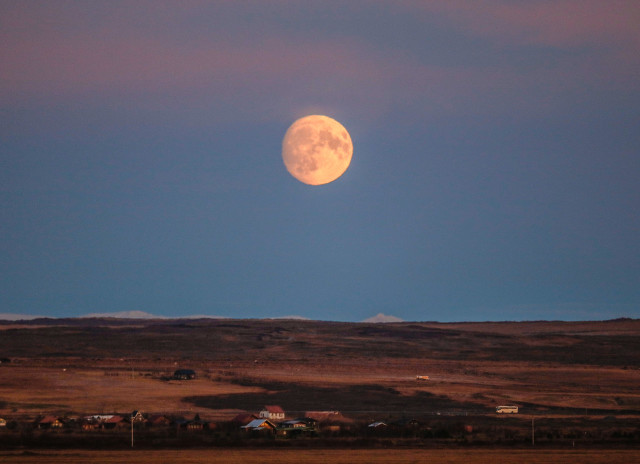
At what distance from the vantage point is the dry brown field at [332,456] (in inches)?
1741

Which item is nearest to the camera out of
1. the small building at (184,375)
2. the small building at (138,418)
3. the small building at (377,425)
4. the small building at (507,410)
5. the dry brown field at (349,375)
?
the small building at (377,425)

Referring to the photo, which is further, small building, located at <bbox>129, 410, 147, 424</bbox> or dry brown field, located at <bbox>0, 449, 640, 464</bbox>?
small building, located at <bbox>129, 410, 147, 424</bbox>

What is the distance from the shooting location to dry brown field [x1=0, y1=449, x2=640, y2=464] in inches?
1741

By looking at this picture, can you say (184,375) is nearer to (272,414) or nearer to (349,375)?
(349,375)

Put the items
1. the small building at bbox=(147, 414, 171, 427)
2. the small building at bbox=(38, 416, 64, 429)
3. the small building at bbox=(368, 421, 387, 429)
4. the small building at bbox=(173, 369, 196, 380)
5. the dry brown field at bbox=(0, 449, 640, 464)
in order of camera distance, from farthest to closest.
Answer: the small building at bbox=(173, 369, 196, 380), the small building at bbox=(147, 414, 171, 427), the small building at bbox=(368, 421, 387, 429), the small building at bbox=(38, 416, 64, 429), the dry brown field at bbox=(0, 449, 640, 464)

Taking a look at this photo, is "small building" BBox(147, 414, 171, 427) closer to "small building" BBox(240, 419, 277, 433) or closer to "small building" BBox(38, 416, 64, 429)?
"small building" BBox(240, 419, 277, 433)

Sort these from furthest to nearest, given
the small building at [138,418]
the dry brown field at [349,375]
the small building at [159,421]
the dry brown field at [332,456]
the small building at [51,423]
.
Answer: the dry brown field at [349,375] < the small building at [138,418] < the small building at [159,421] < the small building at [51,423] < the dry brown field at [332,456]

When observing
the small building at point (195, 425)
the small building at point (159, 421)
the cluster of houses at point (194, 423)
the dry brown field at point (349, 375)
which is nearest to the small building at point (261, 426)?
the cluster of houses at point (194, 423)

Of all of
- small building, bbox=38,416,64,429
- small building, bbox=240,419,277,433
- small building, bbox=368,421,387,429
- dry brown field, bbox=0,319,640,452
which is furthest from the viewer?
dry brown field, bbox=0,319,640,452

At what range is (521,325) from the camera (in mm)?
188375

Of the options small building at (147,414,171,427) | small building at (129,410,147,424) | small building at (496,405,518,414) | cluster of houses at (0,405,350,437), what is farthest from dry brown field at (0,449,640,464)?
small building at (496,405,518,414)

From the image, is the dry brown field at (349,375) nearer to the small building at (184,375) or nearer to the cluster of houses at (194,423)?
the small building at (184,375)

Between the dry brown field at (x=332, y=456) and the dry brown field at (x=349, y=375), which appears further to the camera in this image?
the dry brown field at (x=349, y=375)

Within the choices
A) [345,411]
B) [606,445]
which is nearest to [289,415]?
[345,411]
